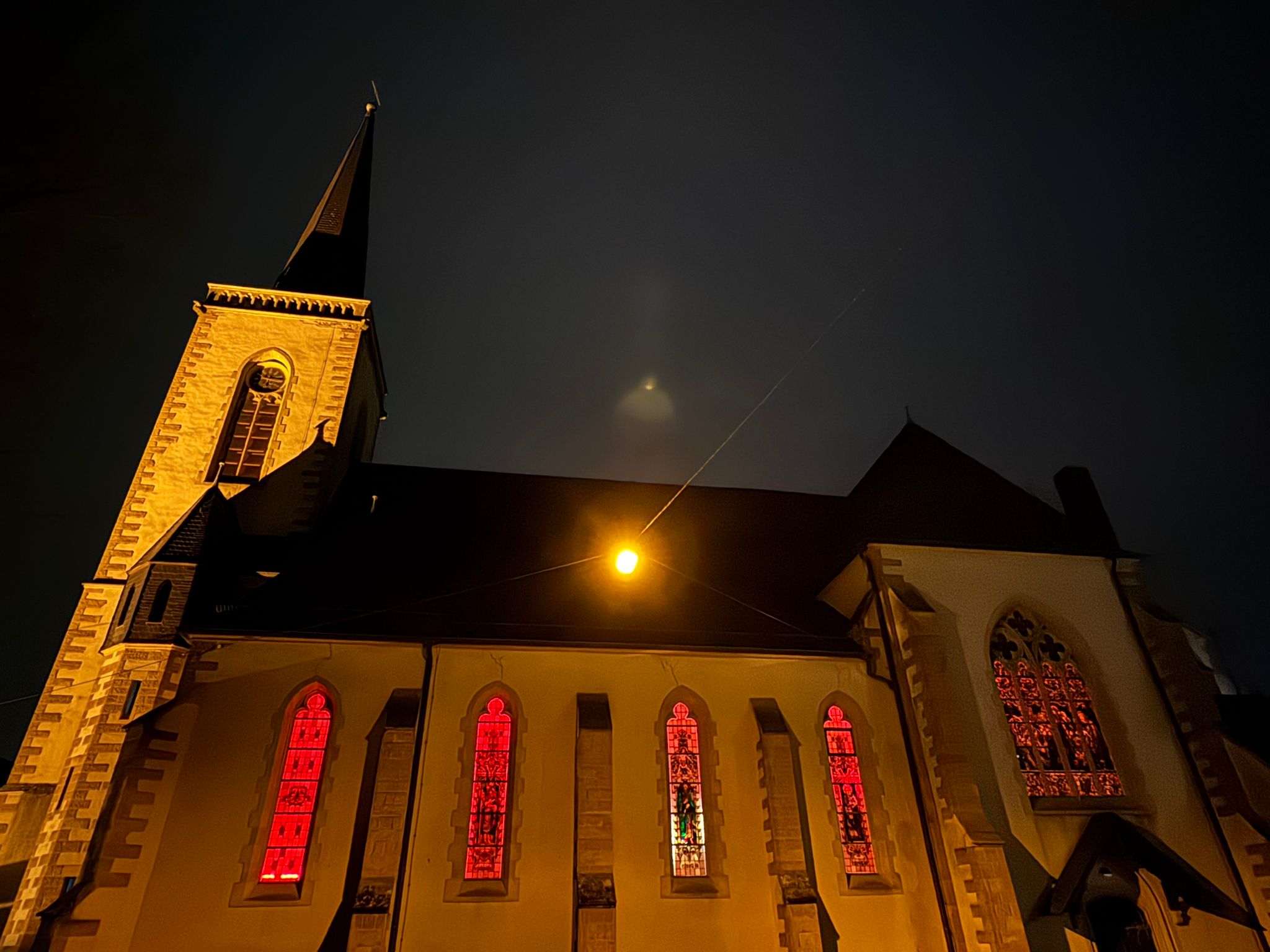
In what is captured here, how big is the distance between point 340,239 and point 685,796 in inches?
763

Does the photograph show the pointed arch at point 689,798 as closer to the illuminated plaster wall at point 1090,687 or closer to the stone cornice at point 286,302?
the illuminated plaster wall at point 1090,687

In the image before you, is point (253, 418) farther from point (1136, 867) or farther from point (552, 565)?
point (1136, 867)

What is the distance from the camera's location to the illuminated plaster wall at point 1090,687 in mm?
12586

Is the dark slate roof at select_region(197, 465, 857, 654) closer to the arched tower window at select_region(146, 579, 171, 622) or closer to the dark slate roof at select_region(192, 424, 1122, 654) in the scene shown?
the dark slate roof at select_region(192, 424, 1122, 654)

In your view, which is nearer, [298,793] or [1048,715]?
[298,793]

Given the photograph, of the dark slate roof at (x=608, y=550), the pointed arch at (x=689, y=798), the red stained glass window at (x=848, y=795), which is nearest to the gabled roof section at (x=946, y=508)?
the dark slate roof at (x=608, y=550)

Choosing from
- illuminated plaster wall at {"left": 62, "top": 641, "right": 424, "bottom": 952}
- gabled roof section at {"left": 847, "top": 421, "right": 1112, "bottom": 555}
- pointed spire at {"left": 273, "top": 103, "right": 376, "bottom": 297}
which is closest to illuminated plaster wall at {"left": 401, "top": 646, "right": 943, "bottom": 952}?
illuminated plaster wall at {"left": 62, "top": 641, "right": 424, "bottom": 952}

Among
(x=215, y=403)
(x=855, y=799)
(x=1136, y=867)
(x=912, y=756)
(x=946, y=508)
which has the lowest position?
(x=1136, y=867)

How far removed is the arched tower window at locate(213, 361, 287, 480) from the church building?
32 centimetres

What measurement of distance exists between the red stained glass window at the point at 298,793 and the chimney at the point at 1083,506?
1620 centimetres

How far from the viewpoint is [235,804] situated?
11430 mm

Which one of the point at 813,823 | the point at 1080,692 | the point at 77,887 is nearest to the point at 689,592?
the point at 813,823

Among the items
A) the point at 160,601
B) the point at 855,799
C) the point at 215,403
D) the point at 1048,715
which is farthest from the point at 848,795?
the point at 215,403

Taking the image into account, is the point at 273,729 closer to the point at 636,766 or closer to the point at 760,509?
the point at 636,766
